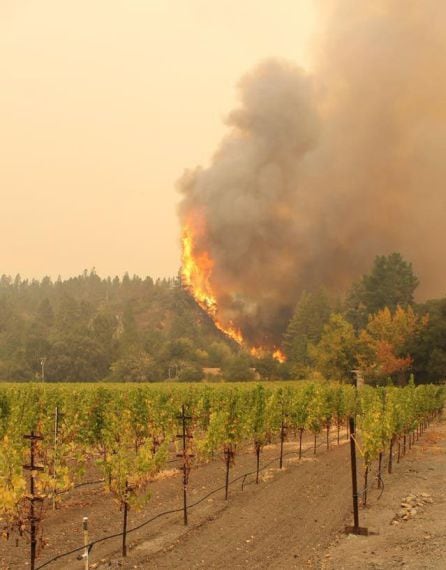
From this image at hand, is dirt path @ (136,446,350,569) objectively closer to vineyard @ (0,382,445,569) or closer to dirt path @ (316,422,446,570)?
dirt path @ (316,422,446,570)

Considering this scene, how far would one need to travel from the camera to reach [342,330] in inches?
3226

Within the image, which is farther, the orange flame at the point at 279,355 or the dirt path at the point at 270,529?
the orange flame at the point at 279,355

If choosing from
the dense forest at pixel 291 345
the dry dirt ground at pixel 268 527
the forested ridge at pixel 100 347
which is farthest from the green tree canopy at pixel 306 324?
the dry dirt ground at pixel 268 527

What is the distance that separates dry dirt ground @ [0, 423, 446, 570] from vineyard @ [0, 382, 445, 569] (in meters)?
0.50

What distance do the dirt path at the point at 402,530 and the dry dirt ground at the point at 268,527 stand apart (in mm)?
25

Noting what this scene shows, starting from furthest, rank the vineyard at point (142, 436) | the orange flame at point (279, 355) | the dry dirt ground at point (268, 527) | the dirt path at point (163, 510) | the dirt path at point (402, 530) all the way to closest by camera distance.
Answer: the orange flame at point (279, 355)
the vineyard at point (142, 436)
the dirt path at point (163, 510)
the dry dirt ground at point (268, 527)
the dirt path at point (402, 530)

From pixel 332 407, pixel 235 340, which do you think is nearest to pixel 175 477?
pixel 332 407

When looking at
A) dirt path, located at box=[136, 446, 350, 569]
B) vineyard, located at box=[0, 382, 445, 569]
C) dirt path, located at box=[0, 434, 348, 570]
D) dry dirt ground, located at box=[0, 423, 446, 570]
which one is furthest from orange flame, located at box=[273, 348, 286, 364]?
dirt path, located at box=[136, 446, 350, 569]

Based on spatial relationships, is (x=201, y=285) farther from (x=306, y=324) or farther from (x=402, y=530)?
(x=402, y=530)

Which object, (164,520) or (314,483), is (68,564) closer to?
(164,520)

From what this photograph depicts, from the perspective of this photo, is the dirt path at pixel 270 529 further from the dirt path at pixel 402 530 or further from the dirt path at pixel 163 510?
the dirt path at pixel 402 530

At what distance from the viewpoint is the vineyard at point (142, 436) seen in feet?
46.2

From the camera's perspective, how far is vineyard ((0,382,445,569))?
1409cm

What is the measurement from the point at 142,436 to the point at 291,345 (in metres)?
83.4
